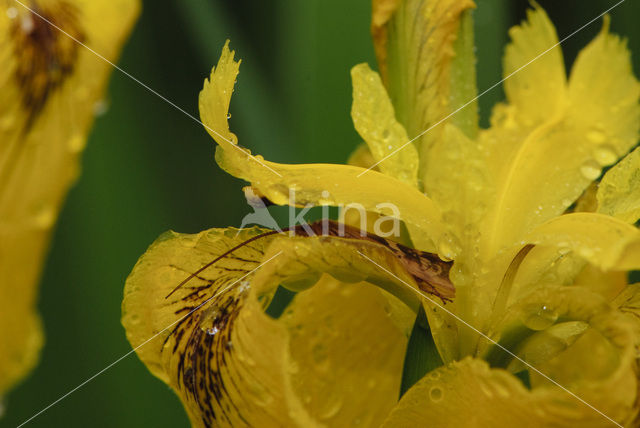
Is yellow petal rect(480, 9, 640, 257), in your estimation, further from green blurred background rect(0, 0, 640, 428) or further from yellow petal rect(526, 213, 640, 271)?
green blurred background rect(0, 0, 640, 428)

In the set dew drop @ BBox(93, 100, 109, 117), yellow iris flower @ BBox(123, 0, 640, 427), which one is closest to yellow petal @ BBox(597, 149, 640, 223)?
yellow iris flower @ BBox(123, 0, 640, 427)

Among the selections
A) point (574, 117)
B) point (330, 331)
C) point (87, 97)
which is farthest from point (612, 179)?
point (87, 97)

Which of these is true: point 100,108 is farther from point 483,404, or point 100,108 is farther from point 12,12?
point 483,404

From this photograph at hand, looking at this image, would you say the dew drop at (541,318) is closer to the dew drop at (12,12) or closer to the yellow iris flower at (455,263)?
the yellow iris flower at (455,263)

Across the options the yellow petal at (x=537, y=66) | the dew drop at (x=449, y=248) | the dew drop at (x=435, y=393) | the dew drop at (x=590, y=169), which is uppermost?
the yellow petal at (x=537, y=66)

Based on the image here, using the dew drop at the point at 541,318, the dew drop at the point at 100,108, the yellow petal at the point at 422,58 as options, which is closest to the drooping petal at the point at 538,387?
the dew drop at the point at 541,318

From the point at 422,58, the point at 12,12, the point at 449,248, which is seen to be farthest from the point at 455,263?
the point at 12,12

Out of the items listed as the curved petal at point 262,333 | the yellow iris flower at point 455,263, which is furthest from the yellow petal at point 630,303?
the curved petal at point 262,333

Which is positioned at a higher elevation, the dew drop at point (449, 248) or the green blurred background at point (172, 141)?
the green blurred background at point (172, 141)

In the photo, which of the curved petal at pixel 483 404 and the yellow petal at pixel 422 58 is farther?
the yellow petal at pixel 422 58
